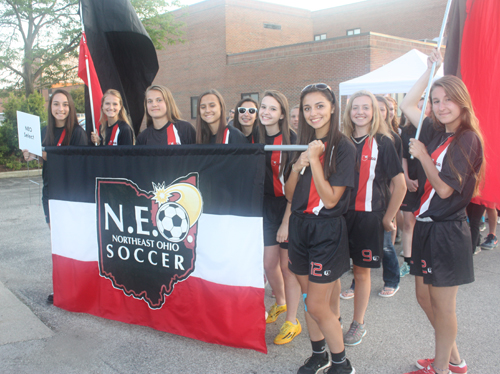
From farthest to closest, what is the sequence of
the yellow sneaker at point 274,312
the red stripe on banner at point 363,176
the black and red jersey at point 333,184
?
the yellow sneaker at point 274,312, the red stripe on banner at point 363,176, the black and red jersey at point 333,184

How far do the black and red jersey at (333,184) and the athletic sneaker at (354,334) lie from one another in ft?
3.83

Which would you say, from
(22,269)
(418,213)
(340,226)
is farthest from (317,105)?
(22,269)

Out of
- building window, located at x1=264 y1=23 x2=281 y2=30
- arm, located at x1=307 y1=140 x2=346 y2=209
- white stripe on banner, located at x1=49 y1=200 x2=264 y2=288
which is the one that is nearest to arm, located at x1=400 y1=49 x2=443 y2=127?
arm, located at x1=307 y1=140 x2=346 y2=209

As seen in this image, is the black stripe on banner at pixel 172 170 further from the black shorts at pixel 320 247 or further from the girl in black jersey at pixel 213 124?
the girl in black jersey at pixel 213 124

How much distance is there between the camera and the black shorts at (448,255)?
233 centimetres

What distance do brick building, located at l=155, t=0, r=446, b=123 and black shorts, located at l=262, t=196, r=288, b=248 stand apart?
63.8 ft

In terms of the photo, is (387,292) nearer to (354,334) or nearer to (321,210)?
(354,334)

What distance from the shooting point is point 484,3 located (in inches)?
101

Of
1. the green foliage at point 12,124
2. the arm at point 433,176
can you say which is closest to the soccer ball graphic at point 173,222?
the arm at point 433,176

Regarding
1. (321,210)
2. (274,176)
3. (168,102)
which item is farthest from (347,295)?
(168,102)

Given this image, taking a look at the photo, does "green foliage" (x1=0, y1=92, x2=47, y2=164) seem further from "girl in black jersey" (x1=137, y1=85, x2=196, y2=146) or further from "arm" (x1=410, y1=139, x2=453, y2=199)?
"arm" (x1=410, y1=139, x2=453, y2=199)

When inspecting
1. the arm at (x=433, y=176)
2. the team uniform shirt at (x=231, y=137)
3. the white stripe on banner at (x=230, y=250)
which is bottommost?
the white stripe on banner at (x=230, y=250)

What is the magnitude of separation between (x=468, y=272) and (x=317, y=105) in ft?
4.48

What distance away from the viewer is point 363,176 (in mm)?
3166
